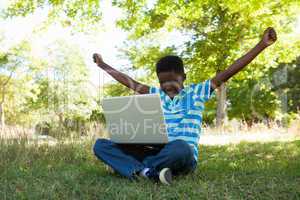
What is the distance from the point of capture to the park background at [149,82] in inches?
119

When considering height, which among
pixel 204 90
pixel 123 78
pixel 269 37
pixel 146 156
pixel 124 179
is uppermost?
pixel 269 37

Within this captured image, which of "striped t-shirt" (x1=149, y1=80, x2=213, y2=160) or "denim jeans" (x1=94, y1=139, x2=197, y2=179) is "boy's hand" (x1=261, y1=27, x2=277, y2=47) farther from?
"denim jeans" (x1=94, y1=139, x2=197, y2=179)

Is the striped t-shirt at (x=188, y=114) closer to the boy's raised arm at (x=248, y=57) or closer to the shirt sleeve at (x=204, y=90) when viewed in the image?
the shirt sleeve at (x=204, y=90)

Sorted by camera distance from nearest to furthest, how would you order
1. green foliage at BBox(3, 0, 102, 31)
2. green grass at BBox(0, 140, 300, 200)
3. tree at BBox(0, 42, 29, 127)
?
1. green grass at BBox(0, 140, 300, 200)
2. green foliage at BBox(3, 0, 102, 31)
3. tree at BBox(0, 42, 29, 127)

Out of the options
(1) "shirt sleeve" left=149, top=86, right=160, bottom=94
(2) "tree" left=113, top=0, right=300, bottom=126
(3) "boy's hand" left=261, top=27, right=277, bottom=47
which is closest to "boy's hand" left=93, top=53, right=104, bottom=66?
(1) "shirt sleeve" left=149, top=86, right=160, bottom=94

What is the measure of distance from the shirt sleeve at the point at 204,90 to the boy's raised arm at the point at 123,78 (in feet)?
1.83

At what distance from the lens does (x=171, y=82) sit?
332 centimetres

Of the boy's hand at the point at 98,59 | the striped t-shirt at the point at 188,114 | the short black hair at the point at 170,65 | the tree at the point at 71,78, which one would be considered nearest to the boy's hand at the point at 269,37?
the striped t-shirt at the point at 188,114

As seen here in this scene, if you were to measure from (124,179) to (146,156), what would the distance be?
1.03ft

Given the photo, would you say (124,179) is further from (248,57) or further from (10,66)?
(10,66)

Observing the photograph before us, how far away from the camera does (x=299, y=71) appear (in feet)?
82.1

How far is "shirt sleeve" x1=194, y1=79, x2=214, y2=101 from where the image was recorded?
3.18 m

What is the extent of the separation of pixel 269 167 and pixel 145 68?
12.7 metres

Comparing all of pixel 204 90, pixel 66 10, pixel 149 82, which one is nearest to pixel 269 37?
pixel 204 90
